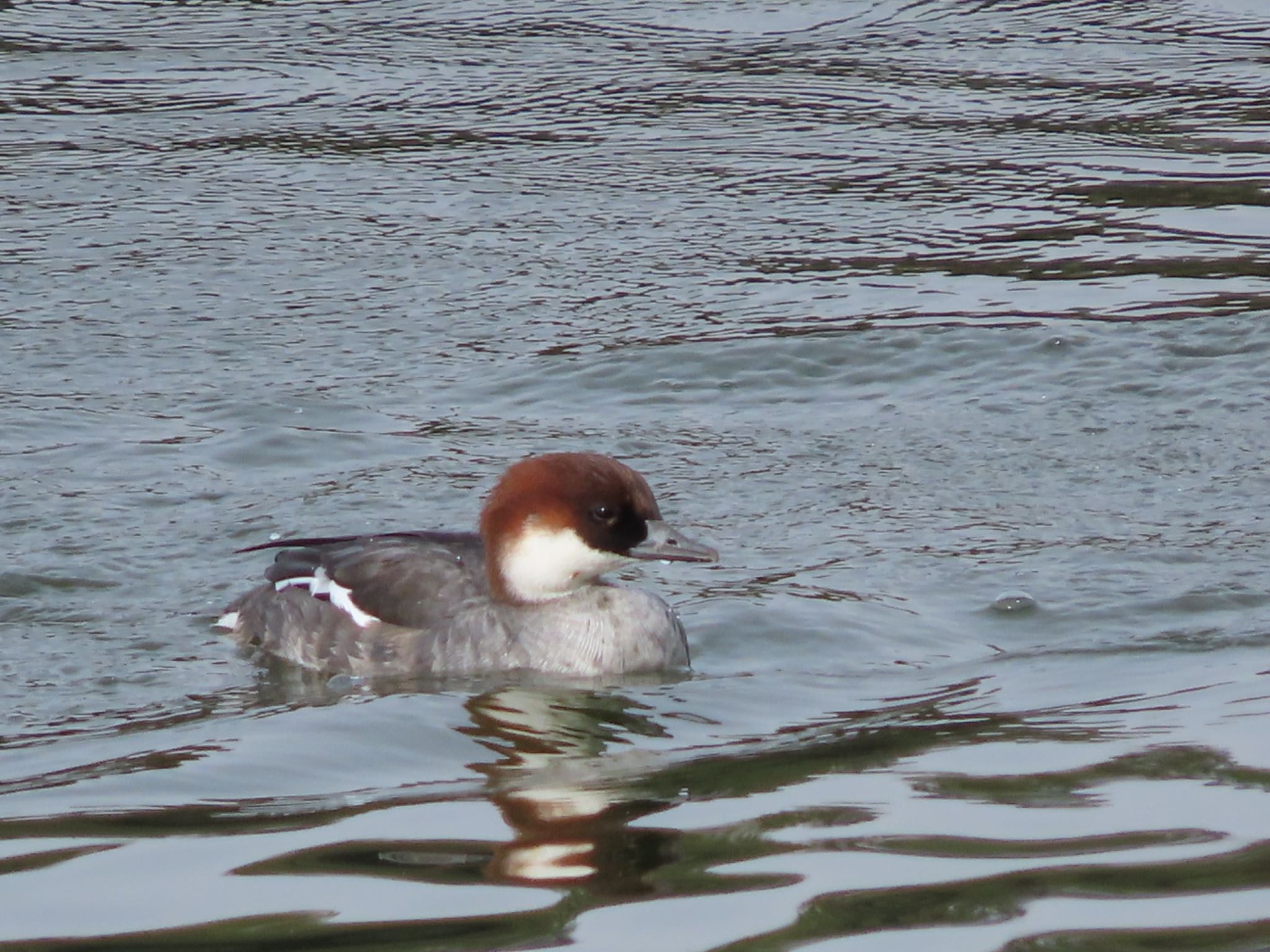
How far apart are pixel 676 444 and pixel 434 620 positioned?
2.24m

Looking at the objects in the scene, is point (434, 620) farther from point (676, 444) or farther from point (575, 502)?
point (676, 444)

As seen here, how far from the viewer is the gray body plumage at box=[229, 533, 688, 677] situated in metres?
7.60

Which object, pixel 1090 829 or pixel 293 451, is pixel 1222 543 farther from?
pixel 293 451

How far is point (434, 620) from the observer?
780 cm

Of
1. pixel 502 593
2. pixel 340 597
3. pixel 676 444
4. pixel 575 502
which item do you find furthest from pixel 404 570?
pixel 676 444

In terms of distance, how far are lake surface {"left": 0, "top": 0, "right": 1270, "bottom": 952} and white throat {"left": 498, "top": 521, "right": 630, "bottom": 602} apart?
404 millimetres

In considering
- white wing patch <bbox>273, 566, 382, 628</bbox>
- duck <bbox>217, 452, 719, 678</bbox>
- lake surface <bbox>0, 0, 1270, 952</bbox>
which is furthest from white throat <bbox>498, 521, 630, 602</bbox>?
white wing patch <bbox>273, 566, 382, 628</bbox>

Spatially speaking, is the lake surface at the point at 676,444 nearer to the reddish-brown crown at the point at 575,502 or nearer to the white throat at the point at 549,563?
the white throat at the point at 549,563

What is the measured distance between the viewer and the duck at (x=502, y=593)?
752 centimetres

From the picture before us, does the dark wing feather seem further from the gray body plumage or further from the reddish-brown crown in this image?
the reddish-brown crown

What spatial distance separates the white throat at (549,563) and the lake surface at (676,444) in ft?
1.32

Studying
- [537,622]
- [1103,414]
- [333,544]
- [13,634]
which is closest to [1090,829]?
[537,622]

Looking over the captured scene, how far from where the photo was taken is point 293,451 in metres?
9.61

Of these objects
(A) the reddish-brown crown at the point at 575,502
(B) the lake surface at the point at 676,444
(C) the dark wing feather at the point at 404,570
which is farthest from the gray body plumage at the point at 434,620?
(A) the reddish-brown crown at the point at 575,502
